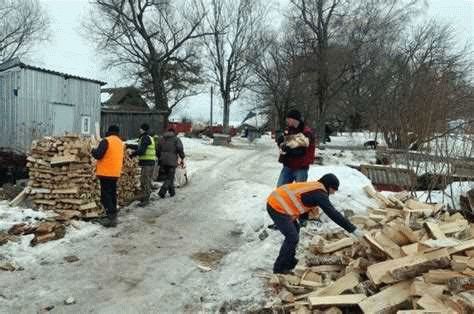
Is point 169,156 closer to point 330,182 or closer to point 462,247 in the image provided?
point 330,182

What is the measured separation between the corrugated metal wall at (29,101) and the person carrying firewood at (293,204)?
538 inches

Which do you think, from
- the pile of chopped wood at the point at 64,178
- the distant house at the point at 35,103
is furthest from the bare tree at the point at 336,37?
the pile of chopped wood at the point at 64,178

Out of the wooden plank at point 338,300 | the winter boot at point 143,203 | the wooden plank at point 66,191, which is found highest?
the wooden plank at point 66,191

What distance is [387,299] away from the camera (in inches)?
196

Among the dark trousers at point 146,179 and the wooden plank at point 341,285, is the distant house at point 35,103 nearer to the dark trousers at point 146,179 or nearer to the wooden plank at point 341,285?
the dark trousers at point 146,179

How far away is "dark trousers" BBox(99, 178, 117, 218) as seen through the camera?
950cm

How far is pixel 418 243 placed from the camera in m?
5.68

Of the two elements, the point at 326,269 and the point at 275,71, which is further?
the point at 275,71

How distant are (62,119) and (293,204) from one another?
677 inches

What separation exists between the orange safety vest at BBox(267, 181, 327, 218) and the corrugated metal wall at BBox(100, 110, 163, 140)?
21.6 m

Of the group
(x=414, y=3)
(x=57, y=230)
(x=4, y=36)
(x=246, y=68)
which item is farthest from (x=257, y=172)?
(x=4, y=36)

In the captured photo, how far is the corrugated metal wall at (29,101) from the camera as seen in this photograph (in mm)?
18719

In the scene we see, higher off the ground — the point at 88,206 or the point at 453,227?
the point at 453,227

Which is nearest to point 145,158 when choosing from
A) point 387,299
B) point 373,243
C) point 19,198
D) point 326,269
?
point 19,198
